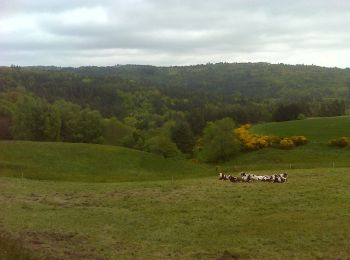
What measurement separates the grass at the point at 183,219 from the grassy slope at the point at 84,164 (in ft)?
25.5

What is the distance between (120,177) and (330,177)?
765 inches

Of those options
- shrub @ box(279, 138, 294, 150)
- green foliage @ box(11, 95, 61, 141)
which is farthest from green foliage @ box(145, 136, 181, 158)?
shrub @ box(279, 138, 294, 150)

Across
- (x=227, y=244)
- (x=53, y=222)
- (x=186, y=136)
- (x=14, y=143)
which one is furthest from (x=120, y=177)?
(x=186, y=136)

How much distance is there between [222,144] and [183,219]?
59.0 metres

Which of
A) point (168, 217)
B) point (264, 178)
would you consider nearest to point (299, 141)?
point (264, 178)

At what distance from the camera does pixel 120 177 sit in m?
44.1

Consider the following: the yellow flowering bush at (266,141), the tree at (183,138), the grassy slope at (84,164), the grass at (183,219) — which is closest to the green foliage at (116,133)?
the tree at (183,138)

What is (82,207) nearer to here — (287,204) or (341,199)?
→ (287,204)

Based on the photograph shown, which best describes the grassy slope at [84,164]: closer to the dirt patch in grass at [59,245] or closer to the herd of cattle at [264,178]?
the herd of cattle at [264,178]

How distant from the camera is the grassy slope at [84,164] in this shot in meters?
43.1

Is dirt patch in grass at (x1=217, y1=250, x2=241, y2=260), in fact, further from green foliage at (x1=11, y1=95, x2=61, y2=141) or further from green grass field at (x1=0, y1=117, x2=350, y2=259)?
green foliage at (x1=11, y1=95, x2=61, y2=141)

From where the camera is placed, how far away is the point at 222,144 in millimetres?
82188

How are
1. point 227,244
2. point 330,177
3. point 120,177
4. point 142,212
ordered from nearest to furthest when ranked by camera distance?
point 227,244, point 142,212, point 330,177, point 120,177

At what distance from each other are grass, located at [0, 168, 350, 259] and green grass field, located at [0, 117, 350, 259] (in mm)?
41
